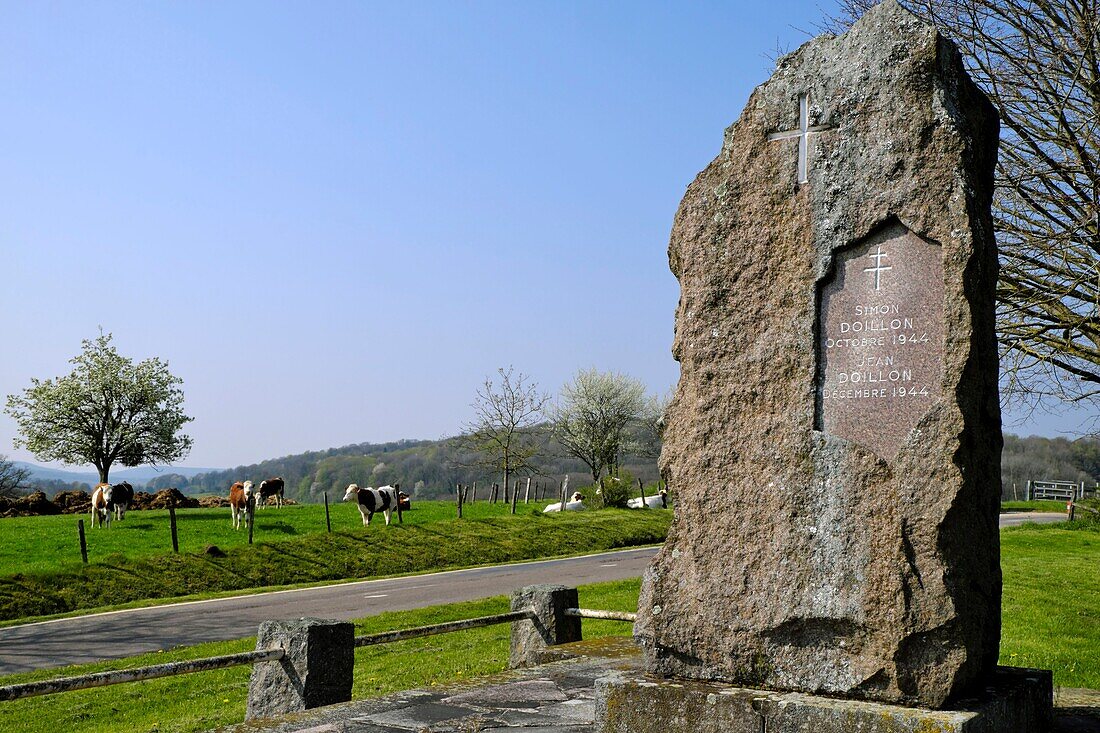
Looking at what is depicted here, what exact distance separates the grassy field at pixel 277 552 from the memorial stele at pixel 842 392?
1938 centimetres

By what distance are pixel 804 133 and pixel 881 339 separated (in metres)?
1.18

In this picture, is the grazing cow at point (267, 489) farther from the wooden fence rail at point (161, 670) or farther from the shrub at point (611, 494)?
the wooden fence rail at point (161, 670)

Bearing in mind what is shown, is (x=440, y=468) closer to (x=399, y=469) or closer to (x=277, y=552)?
(x=399, y=469)

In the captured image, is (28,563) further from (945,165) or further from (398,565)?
(945,165)

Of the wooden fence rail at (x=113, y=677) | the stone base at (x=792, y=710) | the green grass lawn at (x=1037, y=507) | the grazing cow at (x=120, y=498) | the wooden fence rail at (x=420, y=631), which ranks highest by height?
the stone base at (x=792, y=710)

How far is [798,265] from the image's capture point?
17.1ft

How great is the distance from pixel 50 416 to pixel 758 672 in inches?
2186

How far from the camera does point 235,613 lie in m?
19.0

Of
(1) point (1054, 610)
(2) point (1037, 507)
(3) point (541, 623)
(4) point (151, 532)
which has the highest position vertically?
(3) point (541, 623)

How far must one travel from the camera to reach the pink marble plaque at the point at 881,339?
4906 millimetres

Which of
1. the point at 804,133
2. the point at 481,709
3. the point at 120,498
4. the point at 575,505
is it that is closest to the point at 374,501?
the point at 120,498

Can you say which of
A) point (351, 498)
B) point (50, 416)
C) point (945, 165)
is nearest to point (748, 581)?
point (945, 165)

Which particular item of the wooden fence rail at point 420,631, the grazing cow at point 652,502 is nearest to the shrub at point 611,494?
the grazing cow at point 652,502

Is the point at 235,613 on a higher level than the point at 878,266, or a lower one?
lower
